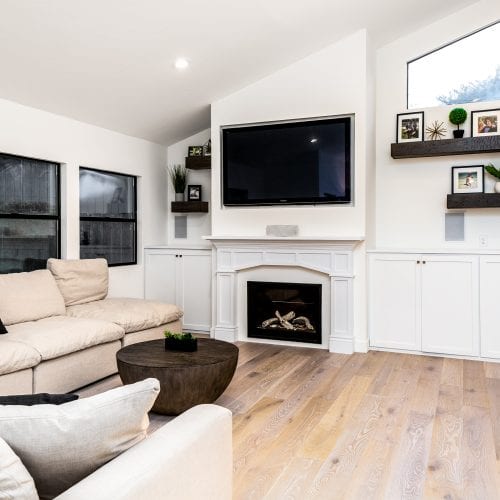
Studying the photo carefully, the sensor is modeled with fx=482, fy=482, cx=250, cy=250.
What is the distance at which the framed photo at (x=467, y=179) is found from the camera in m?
4.68

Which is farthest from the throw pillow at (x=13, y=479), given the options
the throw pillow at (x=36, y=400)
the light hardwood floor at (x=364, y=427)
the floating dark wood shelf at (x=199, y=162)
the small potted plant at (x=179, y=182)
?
the small potted plant at (x=179, y=182)

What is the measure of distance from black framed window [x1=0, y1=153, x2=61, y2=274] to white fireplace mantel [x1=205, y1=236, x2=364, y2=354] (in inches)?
62.3

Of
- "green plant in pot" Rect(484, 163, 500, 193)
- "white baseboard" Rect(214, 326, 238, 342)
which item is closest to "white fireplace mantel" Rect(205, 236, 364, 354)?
"white baseboard" Rect(214, 326, 238, 342)

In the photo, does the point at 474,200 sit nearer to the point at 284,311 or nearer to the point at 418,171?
the point at 418,171

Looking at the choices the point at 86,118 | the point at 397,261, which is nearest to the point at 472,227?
the point at 397,261

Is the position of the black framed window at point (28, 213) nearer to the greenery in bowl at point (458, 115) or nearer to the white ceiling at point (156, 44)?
the white ceiling at point (156, 44)

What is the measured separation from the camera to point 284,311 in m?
5.04

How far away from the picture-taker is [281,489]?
2.14 m

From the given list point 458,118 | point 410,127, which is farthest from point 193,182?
point 458,118

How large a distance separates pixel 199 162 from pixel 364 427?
3.69 meters

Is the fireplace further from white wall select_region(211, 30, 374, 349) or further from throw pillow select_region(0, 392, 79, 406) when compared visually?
throw pillow select_region(0, 392, 79, 406)

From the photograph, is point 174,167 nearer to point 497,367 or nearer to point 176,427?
point 497,367

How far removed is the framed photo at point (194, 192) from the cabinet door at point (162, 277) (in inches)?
29.1

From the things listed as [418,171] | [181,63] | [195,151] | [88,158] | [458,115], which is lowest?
[418,171]
